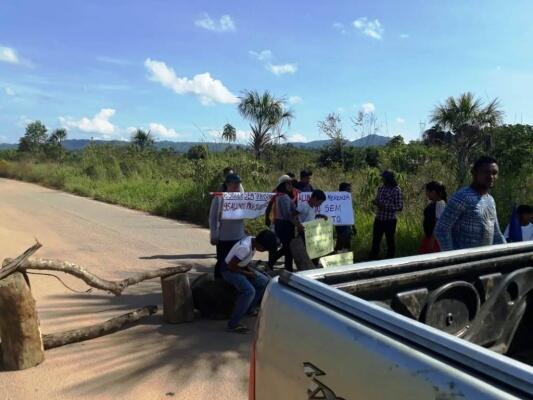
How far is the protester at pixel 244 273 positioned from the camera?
5.54 m

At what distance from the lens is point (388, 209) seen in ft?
28.2

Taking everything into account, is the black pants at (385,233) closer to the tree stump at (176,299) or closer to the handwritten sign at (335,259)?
the handwritten sign at (335,259)

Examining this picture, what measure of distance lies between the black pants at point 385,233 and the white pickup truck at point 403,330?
5.70 metres

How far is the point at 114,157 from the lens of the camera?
97.2 ft

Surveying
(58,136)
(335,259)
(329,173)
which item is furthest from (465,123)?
(58,136)

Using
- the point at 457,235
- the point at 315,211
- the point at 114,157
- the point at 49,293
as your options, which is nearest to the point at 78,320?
the point at 49,293

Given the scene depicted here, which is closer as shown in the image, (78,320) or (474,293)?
(474,293)

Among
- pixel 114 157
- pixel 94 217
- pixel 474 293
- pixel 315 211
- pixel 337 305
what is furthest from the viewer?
pixel 114 157

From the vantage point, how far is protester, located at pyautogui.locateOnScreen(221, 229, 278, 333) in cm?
554

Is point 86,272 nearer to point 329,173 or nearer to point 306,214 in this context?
point 306,214

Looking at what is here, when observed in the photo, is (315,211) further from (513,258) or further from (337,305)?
(337,305)

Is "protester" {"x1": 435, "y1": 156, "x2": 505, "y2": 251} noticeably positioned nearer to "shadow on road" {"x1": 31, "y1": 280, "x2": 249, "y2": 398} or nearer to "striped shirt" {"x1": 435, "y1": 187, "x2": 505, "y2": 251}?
"striped shirt" {"x1": 435, "y1": 187, "x2": 505, "y2": 251}

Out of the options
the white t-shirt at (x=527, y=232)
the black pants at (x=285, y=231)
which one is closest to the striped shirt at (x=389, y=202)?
the black pants at (x=285, y=231)

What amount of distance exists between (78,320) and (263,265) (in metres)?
3.18
